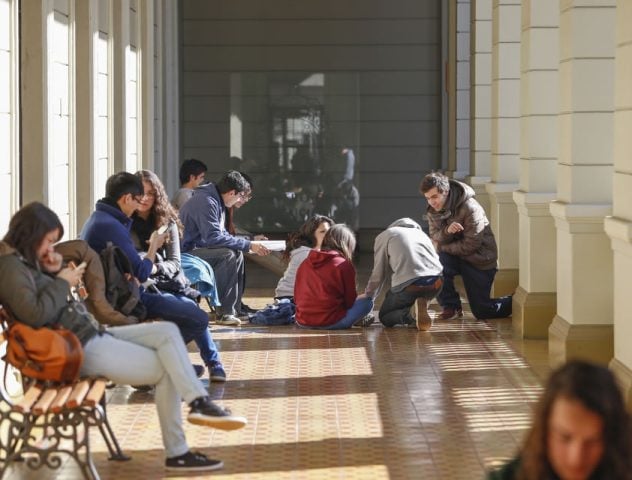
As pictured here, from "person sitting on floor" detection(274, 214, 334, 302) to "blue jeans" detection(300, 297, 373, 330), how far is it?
1.99 ft

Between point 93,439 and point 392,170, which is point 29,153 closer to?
point 93,439

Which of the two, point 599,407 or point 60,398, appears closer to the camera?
point 599,407

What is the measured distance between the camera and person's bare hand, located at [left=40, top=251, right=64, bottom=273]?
6496 millimetres

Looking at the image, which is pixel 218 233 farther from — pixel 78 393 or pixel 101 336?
pixel 78 393

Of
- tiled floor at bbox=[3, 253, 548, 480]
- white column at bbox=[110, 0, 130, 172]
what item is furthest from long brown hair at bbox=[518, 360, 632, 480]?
white column at bbox=[110, 0, 130, 172]

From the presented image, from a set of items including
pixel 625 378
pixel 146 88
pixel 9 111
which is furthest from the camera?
pixel 146 88

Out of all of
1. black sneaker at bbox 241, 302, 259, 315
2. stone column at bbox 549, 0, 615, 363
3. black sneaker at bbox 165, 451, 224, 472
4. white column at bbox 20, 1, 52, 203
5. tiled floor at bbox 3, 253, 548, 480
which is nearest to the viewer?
black sneaker at bbox 165, 451, 224, 472

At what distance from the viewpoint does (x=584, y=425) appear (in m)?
3.24

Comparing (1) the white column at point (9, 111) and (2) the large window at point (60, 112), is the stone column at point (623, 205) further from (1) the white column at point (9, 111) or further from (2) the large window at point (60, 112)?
(2) the large window at point (60, 112)

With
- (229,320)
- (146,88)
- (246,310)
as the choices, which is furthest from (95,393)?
(146,88)

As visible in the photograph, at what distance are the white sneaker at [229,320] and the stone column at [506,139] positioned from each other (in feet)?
9.74

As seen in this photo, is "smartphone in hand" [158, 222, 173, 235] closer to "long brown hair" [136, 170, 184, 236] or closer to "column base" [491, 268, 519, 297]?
"long brown hair" [136, 170, 184, 236]

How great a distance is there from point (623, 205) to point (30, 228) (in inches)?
139

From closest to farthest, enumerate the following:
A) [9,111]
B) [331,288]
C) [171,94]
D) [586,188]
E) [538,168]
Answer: [9,111], [586,188], [538,168], [331,288], [171,94]
